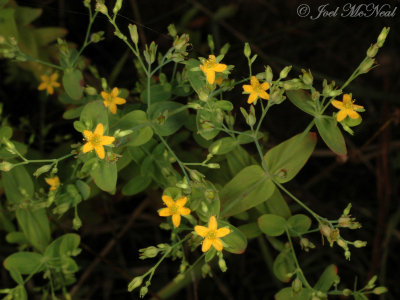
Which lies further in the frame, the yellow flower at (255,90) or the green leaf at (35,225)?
the green leaf at (35,225)

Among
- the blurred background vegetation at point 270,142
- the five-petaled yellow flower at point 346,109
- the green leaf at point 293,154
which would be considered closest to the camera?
the five-petaled yellow flower at point 346,109

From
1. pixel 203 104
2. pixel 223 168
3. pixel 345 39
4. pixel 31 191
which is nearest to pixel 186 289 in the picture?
pixel 223 168

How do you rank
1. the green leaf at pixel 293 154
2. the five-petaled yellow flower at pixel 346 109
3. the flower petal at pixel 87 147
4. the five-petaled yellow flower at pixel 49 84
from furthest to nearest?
the five-petaled yellow flower at pixel 49 84
the green leaf at pixel 293 154
the five-petaled yellow flower at pixel 346 109
the flower petal at pixel 87 147

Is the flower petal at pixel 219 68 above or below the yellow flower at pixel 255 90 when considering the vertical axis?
above

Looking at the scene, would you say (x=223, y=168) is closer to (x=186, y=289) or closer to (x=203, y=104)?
(x=203, y=104)

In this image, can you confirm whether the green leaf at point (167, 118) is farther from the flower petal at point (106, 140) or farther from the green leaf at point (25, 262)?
the green leaf at point (25, 262)

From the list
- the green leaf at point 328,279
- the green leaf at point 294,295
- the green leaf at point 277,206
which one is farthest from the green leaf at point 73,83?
the green leaf at point 328,279
